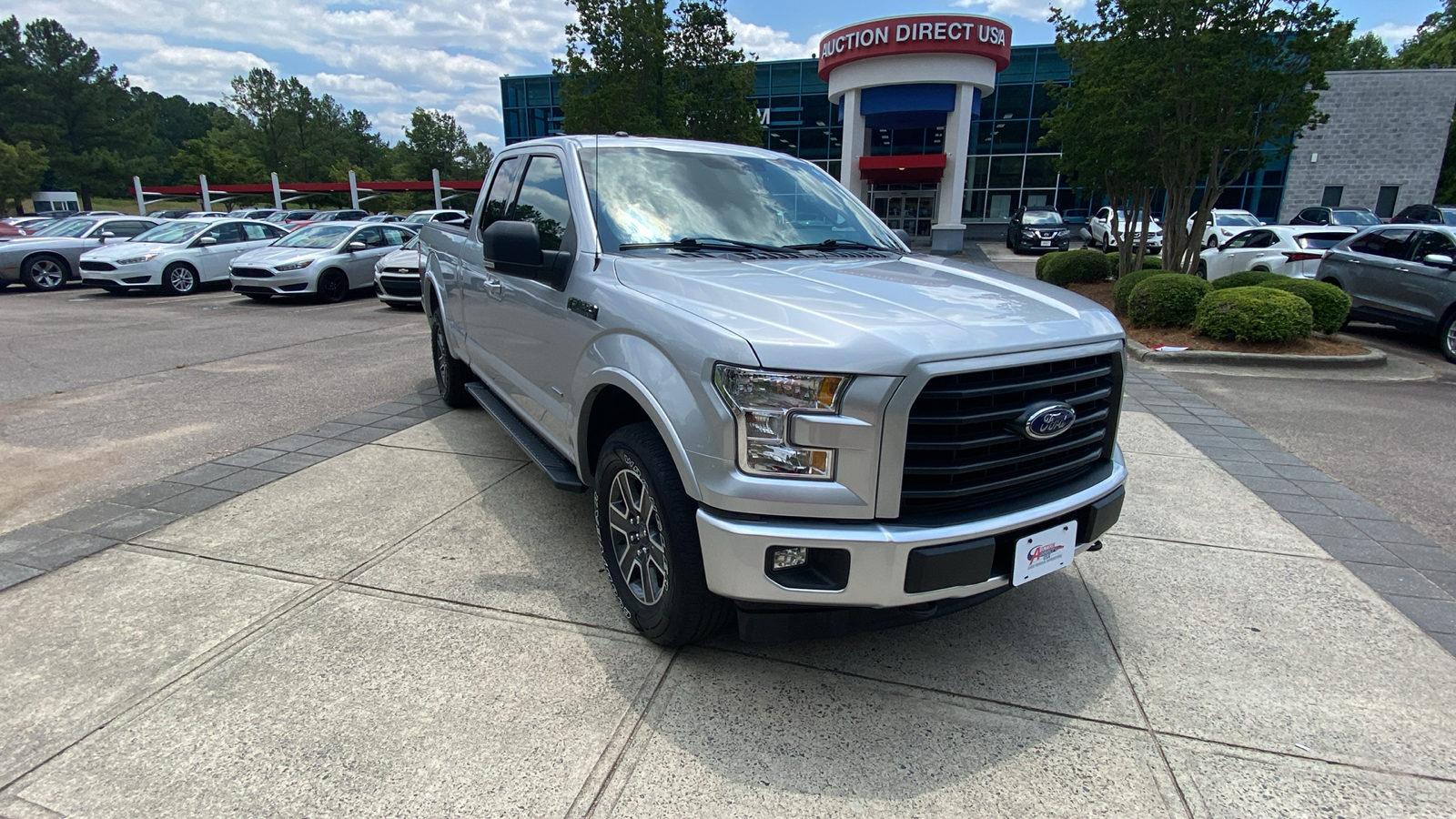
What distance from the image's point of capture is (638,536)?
2957 millimetres

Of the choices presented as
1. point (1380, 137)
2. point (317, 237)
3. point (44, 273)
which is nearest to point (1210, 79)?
point (317, 237)

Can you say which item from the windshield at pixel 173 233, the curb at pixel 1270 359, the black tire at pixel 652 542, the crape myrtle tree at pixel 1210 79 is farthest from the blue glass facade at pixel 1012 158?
the black tire at pixel 652 542

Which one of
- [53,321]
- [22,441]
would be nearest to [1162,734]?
[22,441]

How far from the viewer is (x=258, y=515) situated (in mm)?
4195

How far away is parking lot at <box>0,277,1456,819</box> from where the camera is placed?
2295 millimetres

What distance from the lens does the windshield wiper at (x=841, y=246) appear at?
3.65 meters

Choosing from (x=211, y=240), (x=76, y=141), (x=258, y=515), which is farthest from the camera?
(x=76, y=141)

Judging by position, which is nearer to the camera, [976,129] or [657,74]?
[657,74]

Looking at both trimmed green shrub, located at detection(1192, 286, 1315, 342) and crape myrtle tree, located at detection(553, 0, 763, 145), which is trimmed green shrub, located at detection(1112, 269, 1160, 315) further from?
crape myrtle tree, located at detection(553, 0, 763, 145)

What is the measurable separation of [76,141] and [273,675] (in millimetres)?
86889

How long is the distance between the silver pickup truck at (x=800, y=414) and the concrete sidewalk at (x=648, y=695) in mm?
385

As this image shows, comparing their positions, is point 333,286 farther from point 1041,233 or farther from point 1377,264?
point 1041,233

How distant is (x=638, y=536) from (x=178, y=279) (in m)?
17.4

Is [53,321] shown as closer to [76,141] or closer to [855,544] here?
[855,544]
